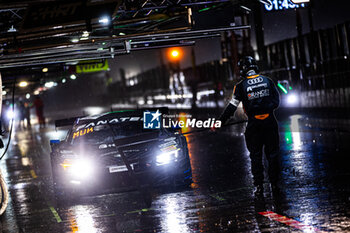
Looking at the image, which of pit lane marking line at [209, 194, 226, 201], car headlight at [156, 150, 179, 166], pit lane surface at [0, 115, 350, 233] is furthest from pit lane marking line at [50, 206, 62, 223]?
pit lane marking line at [209, 194, 226, 201]

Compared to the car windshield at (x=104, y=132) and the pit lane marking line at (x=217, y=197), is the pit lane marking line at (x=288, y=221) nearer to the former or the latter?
the pit lane marking line at (x=217, y=197)

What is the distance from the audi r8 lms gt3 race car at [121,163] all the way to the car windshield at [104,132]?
25mm

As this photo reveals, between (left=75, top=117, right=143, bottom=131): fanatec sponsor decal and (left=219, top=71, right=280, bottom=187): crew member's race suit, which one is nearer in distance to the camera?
(left=219, top=71, right=280, bottom=187): crew member's race suit

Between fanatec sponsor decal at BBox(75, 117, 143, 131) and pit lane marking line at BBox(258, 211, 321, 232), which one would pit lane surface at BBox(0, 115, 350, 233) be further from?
fanatec sponsor decal at BBox(75, 117, 143, 131)

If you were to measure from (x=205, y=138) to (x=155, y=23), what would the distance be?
7209 millimetres

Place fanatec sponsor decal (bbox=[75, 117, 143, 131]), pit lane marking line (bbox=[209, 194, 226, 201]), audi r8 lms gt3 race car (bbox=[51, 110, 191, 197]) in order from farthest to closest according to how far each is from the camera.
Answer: fanatec sponsor decal (bbox=[75, 117, 143, 131])
audi r8 lms gt3 race car (bbox=[51, 110, 191, 197])
pit lane marking line (bbox=[209, 194, 226, 201])

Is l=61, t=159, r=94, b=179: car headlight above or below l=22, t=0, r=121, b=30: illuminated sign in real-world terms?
below

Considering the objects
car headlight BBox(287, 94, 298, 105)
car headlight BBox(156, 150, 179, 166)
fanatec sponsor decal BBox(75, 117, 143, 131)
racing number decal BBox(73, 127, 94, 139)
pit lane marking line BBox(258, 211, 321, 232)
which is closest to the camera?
pit lane marking line BBox(258, 211, 321, 232)

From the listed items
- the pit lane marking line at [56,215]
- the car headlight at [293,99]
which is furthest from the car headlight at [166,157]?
the car headlight at [293,99]

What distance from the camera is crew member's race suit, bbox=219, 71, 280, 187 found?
8.54m

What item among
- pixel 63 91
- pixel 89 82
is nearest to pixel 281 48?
pixel 89 82

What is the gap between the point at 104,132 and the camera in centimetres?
1005

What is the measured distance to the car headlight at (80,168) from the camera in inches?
350

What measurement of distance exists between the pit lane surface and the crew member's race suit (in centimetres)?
38
